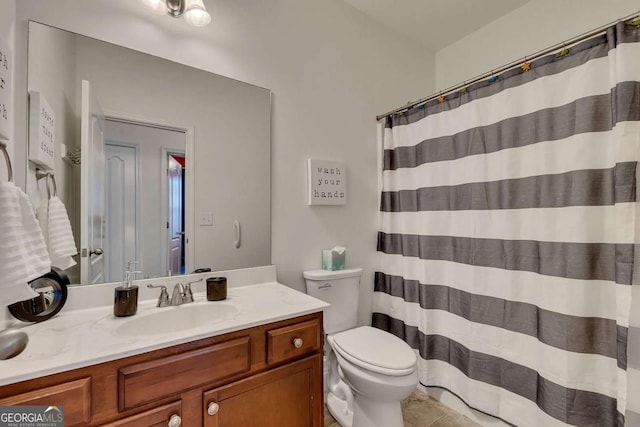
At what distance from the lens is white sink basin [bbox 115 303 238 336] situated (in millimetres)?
1091

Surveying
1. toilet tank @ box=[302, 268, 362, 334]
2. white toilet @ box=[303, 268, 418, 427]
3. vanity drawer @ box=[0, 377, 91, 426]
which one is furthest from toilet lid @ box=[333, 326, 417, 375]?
vanity drawer @ box=[0, 377, 91, 426]

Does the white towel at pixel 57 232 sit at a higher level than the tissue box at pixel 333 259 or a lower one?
higher

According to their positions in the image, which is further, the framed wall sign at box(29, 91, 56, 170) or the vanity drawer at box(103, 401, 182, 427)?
the framed wall sign at box(29, 91, 56, 170)

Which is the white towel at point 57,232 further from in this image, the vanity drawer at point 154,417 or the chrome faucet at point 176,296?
the vanity drawer at point 154,417

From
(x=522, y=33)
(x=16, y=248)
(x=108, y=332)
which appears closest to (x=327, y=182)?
(x=108, y=332)

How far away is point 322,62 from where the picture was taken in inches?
72.7

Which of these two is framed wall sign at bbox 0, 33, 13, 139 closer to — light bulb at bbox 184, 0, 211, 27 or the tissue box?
light bulb at bbox 184, 0, 211, 27

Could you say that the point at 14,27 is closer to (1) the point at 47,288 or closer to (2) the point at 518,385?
(1) the point at 47,288

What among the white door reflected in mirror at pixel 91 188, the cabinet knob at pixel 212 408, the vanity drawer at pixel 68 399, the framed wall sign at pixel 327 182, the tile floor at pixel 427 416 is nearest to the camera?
the vanity drawer at pixel 68 399

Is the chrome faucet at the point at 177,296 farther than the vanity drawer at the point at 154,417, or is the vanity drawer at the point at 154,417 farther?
the chrome faucet at the point at 177,296

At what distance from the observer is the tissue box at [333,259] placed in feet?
5.82

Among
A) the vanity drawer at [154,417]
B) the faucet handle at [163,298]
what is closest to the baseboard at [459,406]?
the vanity drawer at [154,417]

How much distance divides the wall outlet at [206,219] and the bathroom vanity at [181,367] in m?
0.37

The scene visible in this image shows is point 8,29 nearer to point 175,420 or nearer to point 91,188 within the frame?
point 91,188
